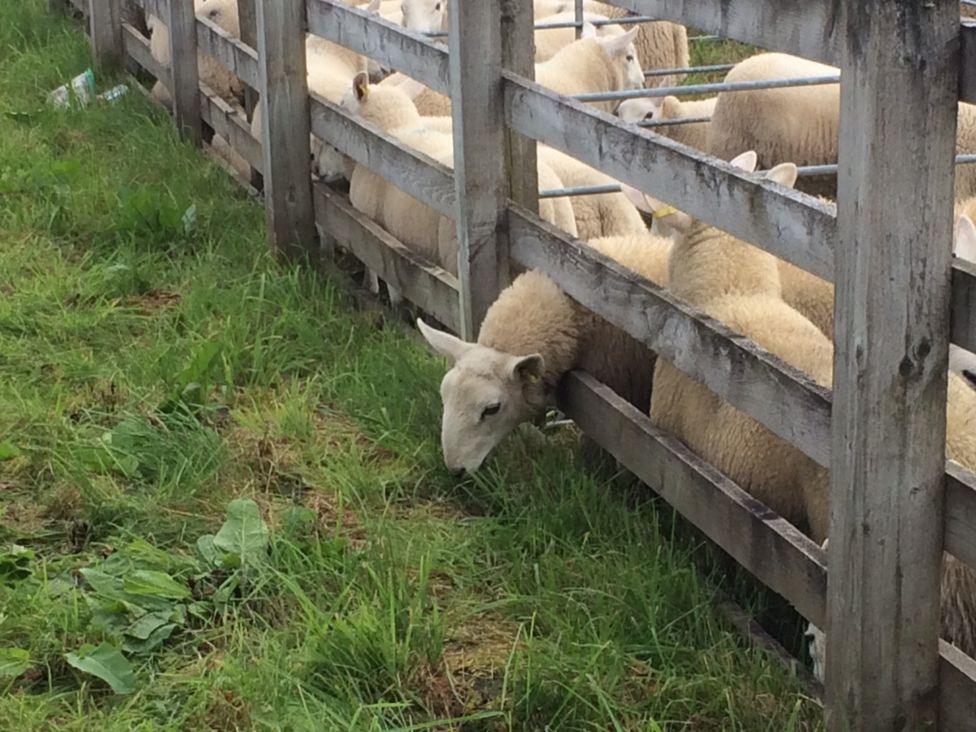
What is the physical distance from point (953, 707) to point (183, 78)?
260 inches

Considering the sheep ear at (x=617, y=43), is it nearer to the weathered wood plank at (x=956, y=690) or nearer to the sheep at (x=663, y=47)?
the sheep at (x=663, y=47)

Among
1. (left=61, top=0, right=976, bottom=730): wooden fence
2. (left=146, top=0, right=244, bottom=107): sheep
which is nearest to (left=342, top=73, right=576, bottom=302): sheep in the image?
(left=61, top=0, right=976, bottom=730): wooden fence

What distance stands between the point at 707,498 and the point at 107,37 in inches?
318

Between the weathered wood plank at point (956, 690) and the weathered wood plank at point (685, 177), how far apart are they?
2.51 feet

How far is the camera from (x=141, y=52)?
10.1 meters

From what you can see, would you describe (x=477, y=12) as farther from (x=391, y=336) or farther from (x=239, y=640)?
(x=239, y=640)

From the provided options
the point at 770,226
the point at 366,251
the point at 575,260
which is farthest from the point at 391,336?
the point at 770,226

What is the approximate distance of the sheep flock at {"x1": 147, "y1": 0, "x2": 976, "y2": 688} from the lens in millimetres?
3881

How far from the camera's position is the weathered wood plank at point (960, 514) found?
2932 mm

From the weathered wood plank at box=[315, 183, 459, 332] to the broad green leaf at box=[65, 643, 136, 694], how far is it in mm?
2027

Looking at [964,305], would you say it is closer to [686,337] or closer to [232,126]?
[686,337]

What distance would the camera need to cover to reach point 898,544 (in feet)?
9.86

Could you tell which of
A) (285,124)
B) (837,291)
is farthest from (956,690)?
(285,124)

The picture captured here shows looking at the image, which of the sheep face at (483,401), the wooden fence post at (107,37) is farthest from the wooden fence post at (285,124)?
the wooden fence post at (107,37)
